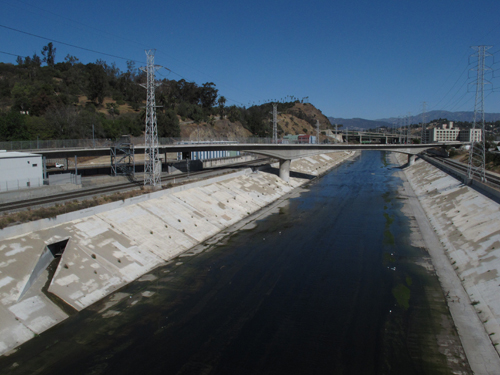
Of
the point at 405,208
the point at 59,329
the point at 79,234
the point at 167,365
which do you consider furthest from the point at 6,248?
the point at 405,208

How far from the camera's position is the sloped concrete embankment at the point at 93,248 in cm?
2083

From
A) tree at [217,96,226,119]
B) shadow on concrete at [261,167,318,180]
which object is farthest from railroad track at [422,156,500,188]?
tree at [217,96,226,119]

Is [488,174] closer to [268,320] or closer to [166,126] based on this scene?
[268,320]

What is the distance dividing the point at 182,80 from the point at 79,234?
425ft

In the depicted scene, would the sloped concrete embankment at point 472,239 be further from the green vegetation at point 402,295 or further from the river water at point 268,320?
the green vegetation at point 402,295

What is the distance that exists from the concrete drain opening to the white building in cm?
1556

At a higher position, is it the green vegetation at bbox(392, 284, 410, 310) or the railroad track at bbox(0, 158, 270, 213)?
the railroad track at bbox(0, 158, 270, 213)

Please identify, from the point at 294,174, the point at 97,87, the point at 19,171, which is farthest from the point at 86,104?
the point at 19,171

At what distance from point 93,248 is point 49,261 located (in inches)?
130

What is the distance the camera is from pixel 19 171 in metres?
39.7

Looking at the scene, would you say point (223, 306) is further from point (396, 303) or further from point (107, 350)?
point (396, 303)

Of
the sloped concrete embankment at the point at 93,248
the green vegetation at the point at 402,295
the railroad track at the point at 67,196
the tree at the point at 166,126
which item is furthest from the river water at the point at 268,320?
the tree at the point at 166,126

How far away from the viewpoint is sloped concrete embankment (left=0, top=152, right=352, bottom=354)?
68.3ft

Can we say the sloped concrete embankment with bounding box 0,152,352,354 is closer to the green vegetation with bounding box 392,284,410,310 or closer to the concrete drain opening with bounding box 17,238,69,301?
the concrete drain opening with bounding box 17,238,69,301
